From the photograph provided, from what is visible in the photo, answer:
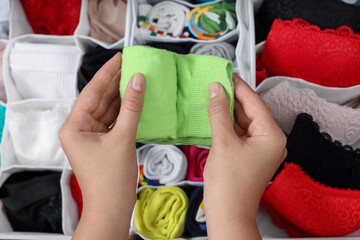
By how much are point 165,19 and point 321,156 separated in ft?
2.59

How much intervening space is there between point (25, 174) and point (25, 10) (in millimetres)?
739

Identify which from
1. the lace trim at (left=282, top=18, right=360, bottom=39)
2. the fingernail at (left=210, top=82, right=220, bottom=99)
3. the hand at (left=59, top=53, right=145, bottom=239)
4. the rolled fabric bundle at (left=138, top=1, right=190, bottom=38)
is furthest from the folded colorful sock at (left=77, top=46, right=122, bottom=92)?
the lace trim at (left=282, top=18, right=360, bottom=39)

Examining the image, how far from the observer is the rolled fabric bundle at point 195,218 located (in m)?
0.95

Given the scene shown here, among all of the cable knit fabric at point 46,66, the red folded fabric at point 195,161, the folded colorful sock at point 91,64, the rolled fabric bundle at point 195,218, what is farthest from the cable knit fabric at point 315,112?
the cable knit fabric at point 46,66

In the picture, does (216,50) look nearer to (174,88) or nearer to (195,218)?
(174,88)

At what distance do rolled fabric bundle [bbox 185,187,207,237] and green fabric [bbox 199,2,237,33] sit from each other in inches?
26.1

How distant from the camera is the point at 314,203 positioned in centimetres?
83

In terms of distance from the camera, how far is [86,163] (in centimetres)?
62

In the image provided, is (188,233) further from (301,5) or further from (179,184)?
(301,5)

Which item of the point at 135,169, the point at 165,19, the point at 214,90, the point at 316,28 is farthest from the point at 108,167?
the point at 316,28

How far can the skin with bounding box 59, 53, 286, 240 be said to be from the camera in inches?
23.5

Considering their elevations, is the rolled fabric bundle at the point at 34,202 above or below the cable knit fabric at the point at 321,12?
below

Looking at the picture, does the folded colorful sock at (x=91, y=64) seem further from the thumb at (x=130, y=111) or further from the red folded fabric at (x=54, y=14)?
the thumb at (x=130, y=111)

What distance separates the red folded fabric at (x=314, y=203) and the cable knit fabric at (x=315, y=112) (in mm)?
175
